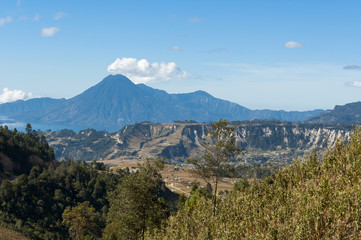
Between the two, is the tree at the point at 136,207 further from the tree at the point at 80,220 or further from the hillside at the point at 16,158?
the hillside at the point at 16,158

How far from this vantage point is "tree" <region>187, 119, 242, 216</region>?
46.2m

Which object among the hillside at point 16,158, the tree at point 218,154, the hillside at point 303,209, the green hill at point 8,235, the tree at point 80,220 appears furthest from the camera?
the hillside at point 16,158

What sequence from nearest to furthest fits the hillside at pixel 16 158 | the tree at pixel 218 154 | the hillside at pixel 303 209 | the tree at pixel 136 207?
the hillside at pixel 303 209 → the tree at pixel 136 207 → the tree at pixel 218 154 → the hillside at pixel 16 158

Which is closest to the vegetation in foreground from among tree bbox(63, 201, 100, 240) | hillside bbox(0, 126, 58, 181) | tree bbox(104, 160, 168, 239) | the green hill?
tree bbox(104, 160, 168, 239)

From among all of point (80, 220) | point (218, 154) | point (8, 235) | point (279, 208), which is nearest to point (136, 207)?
point (218, 154)

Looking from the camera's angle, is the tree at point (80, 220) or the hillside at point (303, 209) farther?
the tree at point (80, 220)

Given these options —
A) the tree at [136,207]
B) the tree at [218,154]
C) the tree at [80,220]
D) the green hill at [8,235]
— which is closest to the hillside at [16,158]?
the green hill at [8,235]

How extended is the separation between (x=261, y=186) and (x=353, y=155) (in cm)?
1301

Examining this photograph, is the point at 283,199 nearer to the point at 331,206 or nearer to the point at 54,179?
the point at 331,206

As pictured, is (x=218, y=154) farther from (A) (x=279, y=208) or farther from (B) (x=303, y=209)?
(B) (x=303, y=209)

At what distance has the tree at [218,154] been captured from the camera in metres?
46.2

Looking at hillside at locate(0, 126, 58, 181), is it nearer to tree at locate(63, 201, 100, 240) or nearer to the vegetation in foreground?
tree at locate(63, 201, 100, 240)

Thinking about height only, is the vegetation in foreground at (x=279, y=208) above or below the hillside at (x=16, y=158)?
above

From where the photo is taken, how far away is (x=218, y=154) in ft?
153
